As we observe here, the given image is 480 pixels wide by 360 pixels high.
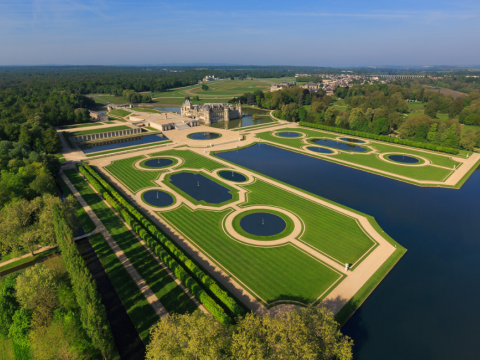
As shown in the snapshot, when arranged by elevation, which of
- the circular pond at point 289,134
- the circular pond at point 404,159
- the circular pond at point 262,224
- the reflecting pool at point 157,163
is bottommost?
the circular pond at point 289,134

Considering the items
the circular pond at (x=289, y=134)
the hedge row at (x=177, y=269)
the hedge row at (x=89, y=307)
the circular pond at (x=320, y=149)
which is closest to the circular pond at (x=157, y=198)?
the hedge row at (x=177, y=269)

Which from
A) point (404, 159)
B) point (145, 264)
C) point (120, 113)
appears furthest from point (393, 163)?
point (120, 113)

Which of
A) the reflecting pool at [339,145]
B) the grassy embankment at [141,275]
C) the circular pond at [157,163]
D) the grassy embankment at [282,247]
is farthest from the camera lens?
the reflecting pool at [339,145]

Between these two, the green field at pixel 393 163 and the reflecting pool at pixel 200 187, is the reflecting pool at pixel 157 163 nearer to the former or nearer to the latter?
the reflecting pool at pixel 200 187

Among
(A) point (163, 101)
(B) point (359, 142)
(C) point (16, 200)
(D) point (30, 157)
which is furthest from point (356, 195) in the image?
(A) point (163, 101)

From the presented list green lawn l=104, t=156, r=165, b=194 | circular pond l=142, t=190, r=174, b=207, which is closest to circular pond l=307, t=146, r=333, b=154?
green lawn l=104, t=156, r=165, b=194
